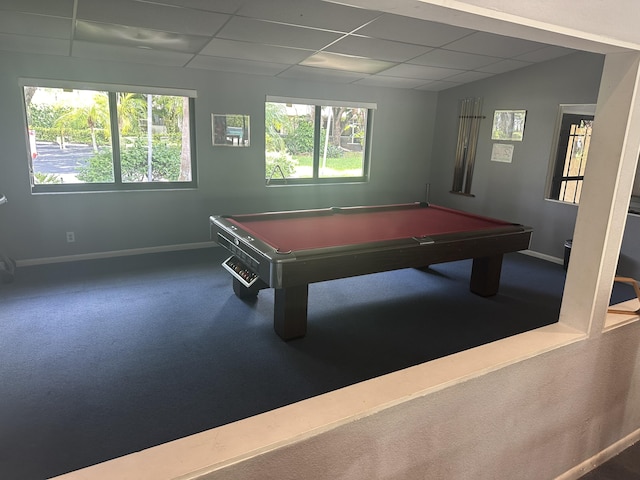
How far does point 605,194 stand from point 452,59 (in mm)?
3909

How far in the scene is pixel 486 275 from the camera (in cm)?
416

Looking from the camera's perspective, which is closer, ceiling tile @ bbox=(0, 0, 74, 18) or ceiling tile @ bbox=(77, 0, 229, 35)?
ceiling tile @ bbox=(0, 0, 74, 18)

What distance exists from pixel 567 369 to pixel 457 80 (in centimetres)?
522

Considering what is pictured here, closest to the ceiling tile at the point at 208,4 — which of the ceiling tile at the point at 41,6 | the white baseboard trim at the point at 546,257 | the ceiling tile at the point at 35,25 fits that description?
the ceiling tile at the point at 41,6

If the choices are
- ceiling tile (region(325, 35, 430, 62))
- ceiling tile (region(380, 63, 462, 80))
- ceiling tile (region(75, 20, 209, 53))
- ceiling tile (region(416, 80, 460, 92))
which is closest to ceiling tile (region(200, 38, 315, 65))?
ceiling tile (region(75, 20, 209, 53))

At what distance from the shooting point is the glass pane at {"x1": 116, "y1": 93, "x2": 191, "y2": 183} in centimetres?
502

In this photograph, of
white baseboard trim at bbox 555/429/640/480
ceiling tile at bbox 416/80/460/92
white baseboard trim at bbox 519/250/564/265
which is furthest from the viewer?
ceiling tile at bbox 416/80/460/92

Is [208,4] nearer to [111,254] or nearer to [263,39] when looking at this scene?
[263,39]

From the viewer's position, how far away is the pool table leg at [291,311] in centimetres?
312

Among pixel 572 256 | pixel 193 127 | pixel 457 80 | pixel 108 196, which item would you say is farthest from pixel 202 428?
pixel 457 80

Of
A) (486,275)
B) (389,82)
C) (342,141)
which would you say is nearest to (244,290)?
(486,275)

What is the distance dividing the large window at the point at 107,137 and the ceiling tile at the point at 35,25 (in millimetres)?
836

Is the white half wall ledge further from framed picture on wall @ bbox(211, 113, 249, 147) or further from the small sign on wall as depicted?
the small sign on wall

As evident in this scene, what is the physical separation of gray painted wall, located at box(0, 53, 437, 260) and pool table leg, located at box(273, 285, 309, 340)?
2686mm
